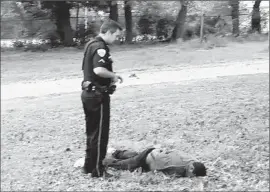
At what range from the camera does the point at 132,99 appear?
9852 millimetres

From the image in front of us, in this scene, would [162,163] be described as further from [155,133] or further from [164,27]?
[164,27]

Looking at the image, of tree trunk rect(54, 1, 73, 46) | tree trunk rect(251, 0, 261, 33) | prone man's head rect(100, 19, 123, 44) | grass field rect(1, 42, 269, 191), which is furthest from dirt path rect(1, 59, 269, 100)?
tree trunk rect(251, 0, 261, 33)

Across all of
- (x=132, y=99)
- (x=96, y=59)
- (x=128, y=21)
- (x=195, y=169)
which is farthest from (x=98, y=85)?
(x=128, y=21)

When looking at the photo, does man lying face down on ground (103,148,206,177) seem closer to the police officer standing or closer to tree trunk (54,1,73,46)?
the police officer standing

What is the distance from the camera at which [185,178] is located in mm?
5152

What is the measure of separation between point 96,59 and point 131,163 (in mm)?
1191

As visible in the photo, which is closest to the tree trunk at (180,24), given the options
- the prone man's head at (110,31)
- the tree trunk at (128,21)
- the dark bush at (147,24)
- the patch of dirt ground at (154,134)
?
the dark bush at (147,24)

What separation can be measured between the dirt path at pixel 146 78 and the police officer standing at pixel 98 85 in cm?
590

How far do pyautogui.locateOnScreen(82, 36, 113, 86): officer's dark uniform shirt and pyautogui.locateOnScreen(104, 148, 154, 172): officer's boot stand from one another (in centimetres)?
84

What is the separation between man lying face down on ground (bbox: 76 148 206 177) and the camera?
5152mm

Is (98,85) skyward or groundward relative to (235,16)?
skyward

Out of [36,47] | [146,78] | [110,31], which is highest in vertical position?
[110,31]

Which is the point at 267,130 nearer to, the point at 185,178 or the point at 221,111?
the point at 221,111

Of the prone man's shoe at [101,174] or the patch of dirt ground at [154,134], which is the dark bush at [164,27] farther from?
the prone man's shoe at [101,174]
